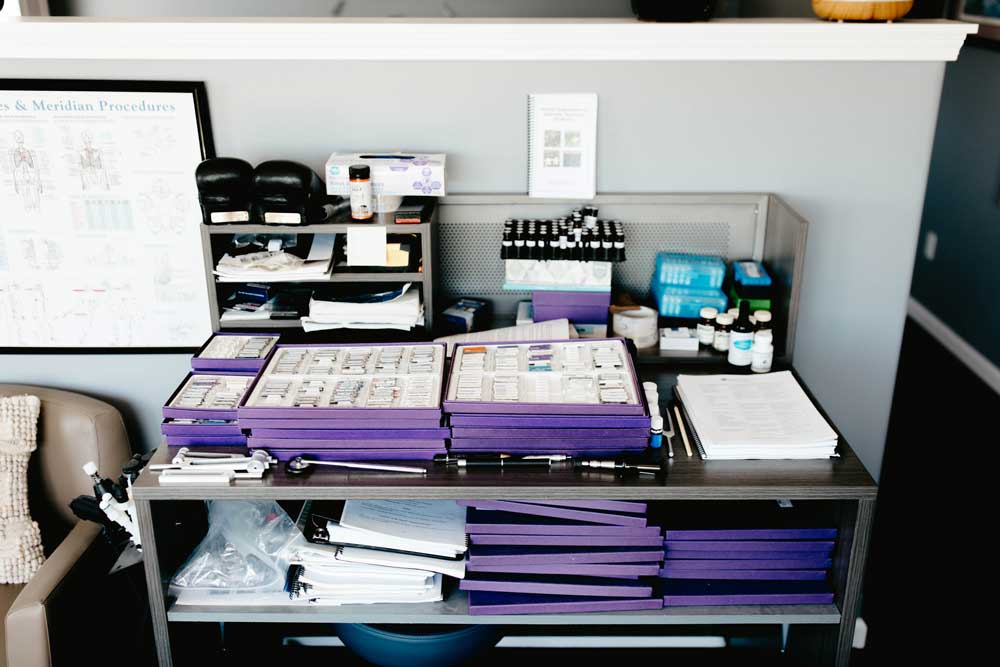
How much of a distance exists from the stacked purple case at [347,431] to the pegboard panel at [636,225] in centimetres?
65

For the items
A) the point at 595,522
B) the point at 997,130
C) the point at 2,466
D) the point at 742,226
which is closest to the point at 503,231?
the point at 742,226

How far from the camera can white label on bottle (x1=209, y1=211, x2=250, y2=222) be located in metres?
2.03

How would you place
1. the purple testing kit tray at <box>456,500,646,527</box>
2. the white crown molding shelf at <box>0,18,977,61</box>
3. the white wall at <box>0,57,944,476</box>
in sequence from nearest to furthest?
the purple testing kit tray at <box>456,500,646,527</box>
the white crown molding shelf at <box>0,18,977,61</box>
the white wall at <box>0,57,944,476</box>

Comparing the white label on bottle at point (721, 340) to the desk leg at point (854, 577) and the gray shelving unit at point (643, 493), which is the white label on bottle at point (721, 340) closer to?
the gray shelving unit at point (643, 493)

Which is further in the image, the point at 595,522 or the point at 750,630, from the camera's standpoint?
the point at 750,630

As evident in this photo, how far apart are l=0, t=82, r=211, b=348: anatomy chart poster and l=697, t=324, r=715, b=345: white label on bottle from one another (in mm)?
1317

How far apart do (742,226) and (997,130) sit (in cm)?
234

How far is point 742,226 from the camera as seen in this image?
229 cm

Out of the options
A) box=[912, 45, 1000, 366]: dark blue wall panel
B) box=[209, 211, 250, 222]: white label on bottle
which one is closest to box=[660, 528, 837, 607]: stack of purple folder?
box=[209, 211, 250, 222]: white label on bottle

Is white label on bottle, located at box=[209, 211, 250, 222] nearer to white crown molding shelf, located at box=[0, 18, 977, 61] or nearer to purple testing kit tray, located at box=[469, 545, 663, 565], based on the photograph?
white crown molding shelf, located at box=[0, 18, 977, 61]

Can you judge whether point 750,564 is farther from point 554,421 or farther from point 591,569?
point 554,421

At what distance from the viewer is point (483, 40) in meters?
2.08

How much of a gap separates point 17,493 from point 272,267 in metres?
0.86

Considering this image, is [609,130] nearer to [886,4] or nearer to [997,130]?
[886,4]
